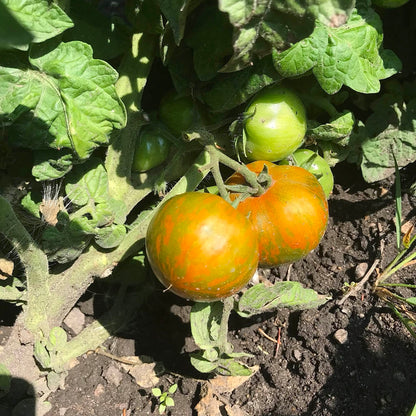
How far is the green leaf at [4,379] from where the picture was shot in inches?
72.4

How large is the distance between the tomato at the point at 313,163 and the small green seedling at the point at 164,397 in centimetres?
95

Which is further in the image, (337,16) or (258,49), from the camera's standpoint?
(258,49)

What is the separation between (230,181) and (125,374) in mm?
891

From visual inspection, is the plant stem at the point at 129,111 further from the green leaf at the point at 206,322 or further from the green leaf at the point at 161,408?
the green leaf at the point at 161,408

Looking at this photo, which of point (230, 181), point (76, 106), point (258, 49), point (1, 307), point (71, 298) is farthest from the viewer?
point (1, 307)

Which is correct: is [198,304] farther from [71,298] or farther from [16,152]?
[16,152]

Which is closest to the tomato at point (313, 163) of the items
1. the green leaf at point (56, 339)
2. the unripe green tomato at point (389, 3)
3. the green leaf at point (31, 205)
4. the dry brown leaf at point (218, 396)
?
the unripe green tomato at point (389, 3)

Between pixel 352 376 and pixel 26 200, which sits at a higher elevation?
pixel 26 200

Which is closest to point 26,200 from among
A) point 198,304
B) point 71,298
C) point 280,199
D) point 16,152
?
point 16,152

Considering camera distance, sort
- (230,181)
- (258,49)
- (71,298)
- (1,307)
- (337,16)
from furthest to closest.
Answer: (1,307) < (71,298) < (230,181) < (258,49) < (337,16)

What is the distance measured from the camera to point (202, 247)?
4.88ft

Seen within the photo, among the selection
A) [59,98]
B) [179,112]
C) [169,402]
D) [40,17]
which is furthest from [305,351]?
[40,17]

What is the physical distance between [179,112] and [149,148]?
6.7 inches

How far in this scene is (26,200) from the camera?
5.86 feet
